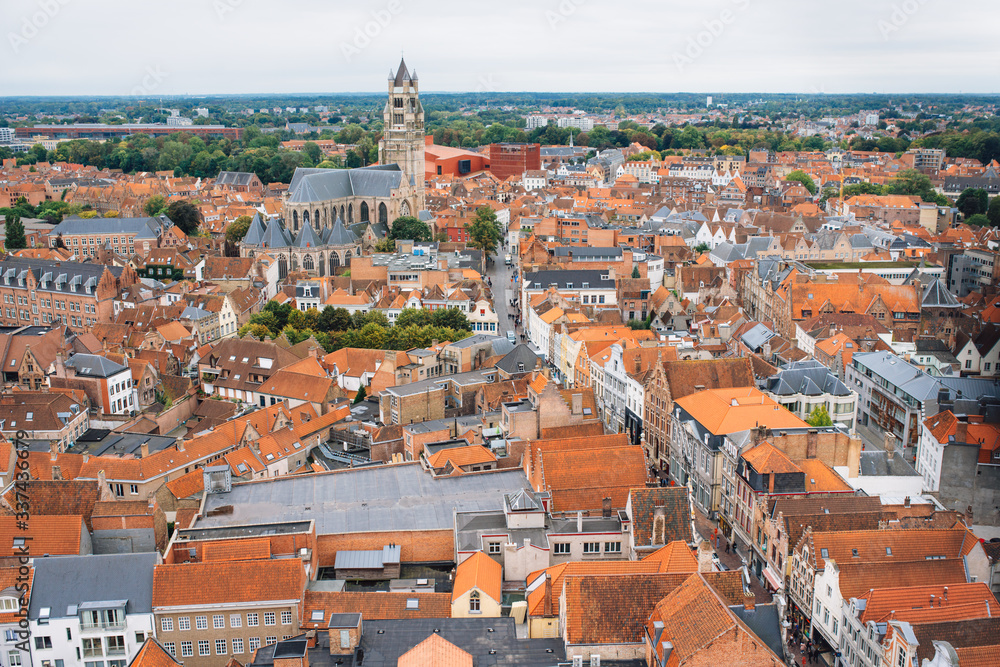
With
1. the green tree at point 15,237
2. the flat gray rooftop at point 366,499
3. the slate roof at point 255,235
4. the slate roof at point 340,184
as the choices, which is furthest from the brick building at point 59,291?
the flat gray rooftop at point 366,499

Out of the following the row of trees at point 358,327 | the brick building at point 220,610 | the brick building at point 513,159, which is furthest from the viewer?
the brick building at point 513,159

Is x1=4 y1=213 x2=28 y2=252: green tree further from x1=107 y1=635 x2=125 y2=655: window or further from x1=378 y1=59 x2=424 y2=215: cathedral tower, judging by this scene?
x1=107 y1=635 x2=125 y2=655: window

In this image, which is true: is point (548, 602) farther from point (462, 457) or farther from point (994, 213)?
point (994, 213)

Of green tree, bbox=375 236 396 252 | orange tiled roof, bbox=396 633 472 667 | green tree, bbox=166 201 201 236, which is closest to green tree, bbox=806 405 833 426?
orange tiled roof, bbox=396 633 472 667

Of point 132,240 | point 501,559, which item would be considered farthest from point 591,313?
point 132,240

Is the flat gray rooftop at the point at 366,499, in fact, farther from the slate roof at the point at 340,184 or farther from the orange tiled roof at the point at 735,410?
the slate roof at the point at 340,184

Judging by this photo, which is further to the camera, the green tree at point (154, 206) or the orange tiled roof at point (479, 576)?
the green tree at point (154, 206)

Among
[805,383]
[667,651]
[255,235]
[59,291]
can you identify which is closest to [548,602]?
[667,651]
